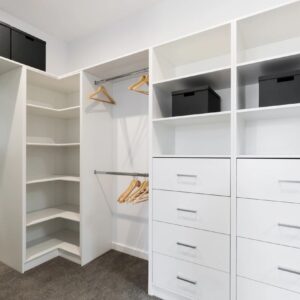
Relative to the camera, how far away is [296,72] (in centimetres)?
134

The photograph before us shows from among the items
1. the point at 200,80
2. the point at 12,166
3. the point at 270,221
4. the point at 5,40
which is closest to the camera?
the point at 270,221

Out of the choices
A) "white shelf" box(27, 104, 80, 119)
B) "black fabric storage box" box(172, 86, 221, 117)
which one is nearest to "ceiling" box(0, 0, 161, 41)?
"white shelf" box(27, 104, 80, 119)

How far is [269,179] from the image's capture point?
1341 mm

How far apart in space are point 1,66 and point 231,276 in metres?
2.57

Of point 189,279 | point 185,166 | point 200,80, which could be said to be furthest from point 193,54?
point 189,279

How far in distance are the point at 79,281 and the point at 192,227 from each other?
3.84 feet

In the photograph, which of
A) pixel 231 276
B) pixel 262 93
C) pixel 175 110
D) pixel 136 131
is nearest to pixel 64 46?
pixel 136 131

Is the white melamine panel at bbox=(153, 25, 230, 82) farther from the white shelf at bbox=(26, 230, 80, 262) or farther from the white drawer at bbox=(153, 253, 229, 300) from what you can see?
the white shelf at bbox=(26, 230, 80, 262)

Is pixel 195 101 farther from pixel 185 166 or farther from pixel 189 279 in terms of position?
pixel 189 279

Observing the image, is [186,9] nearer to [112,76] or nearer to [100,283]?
[112,76]

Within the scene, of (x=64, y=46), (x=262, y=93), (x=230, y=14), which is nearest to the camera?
(x=262, y=93)

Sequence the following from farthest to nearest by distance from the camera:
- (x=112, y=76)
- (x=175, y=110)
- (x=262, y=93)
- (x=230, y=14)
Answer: (x=112, y=76) → (x=230, y=14) → (x=175, y=110) → (x=262, y=93)

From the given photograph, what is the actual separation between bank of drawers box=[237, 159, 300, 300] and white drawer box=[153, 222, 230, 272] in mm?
107

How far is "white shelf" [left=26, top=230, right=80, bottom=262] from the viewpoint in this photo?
2.27 metres
